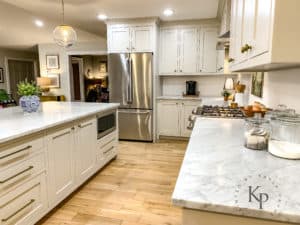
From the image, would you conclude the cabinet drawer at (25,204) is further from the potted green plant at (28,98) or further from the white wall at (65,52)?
the white wall at (65,52)

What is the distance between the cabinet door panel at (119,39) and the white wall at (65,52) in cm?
200

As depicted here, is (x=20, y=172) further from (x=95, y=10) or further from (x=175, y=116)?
(x=175, y=116)

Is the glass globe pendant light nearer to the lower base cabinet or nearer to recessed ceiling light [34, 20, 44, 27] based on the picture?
the lower base cabinet

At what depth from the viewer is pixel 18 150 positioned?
1679 millimetres

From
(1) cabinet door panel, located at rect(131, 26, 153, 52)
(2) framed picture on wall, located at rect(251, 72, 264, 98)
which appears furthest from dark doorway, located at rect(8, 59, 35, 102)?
(2) framed picture on wall, located at rect(251, 72, 264, 98)

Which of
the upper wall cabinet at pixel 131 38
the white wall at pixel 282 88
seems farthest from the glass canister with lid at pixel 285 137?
the upper wall cabinet at pixel 131 38

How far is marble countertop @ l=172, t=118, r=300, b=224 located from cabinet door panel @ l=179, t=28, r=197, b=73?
3.57 m

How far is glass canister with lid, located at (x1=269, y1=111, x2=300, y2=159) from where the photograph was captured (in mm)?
1107

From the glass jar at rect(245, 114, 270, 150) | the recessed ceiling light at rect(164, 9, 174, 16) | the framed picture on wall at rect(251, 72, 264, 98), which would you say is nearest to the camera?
the glass jar at rect(245, 114, 270, 150)

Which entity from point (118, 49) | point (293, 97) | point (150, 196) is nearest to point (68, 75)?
point (118, 49)

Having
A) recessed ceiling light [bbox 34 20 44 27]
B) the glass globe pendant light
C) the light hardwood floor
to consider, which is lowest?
the light hardwood floor

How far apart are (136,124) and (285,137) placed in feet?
11.8

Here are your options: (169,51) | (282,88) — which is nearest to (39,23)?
(169,51)
